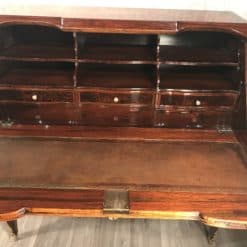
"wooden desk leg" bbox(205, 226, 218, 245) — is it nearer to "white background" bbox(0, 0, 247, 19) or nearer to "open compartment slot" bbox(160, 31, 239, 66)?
"open compartment slot" bbox(160, 31, 239, 66)

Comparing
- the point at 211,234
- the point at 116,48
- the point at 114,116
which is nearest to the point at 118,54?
the point at 116,48

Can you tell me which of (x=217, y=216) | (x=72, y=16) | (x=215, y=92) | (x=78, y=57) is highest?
(x=72, y=16)

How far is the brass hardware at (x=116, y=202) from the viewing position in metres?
1.01

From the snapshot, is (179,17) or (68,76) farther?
(68,76)

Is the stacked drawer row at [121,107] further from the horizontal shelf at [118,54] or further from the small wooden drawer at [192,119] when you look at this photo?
the horizontal shelf at [118,54]

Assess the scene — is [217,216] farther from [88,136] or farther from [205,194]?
[88,136]

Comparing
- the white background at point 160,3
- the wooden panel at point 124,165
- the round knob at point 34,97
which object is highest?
the white background at point 160,3

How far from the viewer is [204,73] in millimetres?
1771

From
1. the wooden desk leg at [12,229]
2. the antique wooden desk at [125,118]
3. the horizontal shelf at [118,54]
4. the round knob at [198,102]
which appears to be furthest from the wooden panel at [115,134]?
the wooden desk leg at [12,229]

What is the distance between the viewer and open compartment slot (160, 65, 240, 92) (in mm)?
1606

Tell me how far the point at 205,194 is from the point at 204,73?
910mm

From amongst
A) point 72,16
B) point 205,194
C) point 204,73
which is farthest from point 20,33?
point 205,194

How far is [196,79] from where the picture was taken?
170 centimetres

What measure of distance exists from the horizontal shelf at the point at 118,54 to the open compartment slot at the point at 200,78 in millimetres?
166
